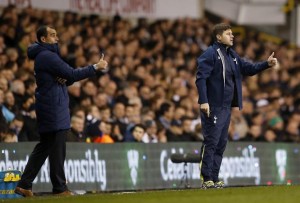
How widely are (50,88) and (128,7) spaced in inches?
469

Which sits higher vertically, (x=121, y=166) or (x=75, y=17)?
(x=75, y=17)

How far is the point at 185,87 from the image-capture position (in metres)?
23.5

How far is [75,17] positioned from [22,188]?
1099 cm

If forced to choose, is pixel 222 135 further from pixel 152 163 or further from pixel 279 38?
pixel 279 38

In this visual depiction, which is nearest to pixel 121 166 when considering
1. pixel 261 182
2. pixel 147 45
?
pixel 261 182

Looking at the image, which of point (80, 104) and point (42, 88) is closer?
point (42, 88)

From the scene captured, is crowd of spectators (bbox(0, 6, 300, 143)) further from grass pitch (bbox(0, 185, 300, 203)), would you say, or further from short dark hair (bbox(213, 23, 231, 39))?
grass pitch (bbox(0, 185, 300, 203))

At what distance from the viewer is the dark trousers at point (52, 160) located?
1380cm

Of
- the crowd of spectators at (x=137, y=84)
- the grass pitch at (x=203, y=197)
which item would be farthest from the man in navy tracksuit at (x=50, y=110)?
the crowd of spectators at (x=137, y=84)

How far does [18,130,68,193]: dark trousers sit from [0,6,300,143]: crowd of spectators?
2.64 m

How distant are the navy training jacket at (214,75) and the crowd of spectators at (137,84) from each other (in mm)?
3600

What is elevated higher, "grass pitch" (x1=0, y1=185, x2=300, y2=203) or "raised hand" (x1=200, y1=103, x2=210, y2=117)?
"raised hand" (x1=200, y1=103, x2=210, y2=117)

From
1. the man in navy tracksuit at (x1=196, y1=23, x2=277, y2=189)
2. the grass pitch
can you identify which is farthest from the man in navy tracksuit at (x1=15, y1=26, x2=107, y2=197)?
the man in navy tracksuit at (x1=196, y1=23, x2=277, y2=189)

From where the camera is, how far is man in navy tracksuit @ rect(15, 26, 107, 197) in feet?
45.2
